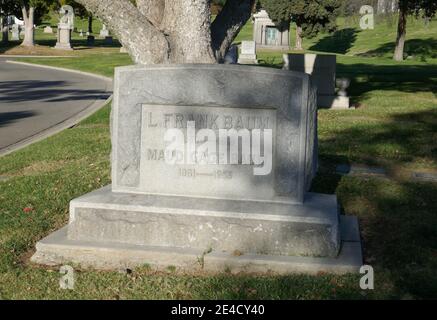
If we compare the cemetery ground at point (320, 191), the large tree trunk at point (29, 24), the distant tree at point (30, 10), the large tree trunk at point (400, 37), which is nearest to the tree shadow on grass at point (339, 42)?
the large tree trunk at point (400, 37)

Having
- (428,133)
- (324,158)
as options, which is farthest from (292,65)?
(324,158)

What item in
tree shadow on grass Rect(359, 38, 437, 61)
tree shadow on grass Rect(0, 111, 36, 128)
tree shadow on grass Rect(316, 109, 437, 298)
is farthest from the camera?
tree shadow on grass Rect(359, 38, 437, 61)

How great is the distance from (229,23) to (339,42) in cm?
5755

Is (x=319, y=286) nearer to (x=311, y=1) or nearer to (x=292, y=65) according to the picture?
(x=292, y=65)

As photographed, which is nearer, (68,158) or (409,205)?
(409,205)

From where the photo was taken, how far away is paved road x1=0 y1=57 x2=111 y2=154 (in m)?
14.1

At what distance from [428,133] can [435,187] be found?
4.44 meters

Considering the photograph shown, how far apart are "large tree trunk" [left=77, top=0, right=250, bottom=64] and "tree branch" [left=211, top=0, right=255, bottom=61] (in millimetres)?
572

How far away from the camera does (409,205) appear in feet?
22.5

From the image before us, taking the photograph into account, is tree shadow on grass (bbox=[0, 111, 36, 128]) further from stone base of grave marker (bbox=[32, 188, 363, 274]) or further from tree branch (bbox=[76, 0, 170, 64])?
stone base of grave marker (bbox=[32, 188, 363, 274])

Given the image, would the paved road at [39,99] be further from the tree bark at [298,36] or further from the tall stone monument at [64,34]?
the tree bark at [298,36]

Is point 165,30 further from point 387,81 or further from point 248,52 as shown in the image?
point 248,52

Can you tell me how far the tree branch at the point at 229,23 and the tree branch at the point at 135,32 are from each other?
3.41 ft

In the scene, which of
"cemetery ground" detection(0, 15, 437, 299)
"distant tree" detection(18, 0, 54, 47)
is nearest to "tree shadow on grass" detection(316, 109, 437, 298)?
"cemetery ground" detection(0, 15, 437, 299)
